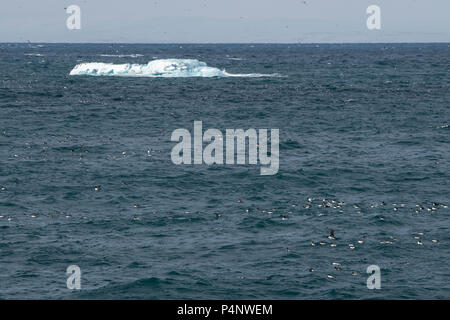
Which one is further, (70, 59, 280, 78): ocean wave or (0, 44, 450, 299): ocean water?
(70, 59, 280, 78): ocean wave

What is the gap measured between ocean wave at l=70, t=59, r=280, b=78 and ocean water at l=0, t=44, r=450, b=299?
179ft

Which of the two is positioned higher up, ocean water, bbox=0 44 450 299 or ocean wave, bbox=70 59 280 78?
ocean wave, bbox=70 59 280 78

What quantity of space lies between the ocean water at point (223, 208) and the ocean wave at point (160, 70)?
179ft

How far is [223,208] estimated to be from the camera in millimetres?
41625

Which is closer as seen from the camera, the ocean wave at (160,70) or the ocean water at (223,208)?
the ocean water at (223,208)

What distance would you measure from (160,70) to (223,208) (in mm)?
100463

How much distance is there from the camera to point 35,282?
29.7 metres

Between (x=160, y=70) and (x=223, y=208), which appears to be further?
(x=160, y=70)

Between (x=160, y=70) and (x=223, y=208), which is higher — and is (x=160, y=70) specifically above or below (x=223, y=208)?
above

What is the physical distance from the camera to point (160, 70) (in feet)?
456

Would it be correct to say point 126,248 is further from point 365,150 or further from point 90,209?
point 365,150

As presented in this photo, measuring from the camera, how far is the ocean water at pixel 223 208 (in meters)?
30.1

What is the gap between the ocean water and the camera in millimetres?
30078
